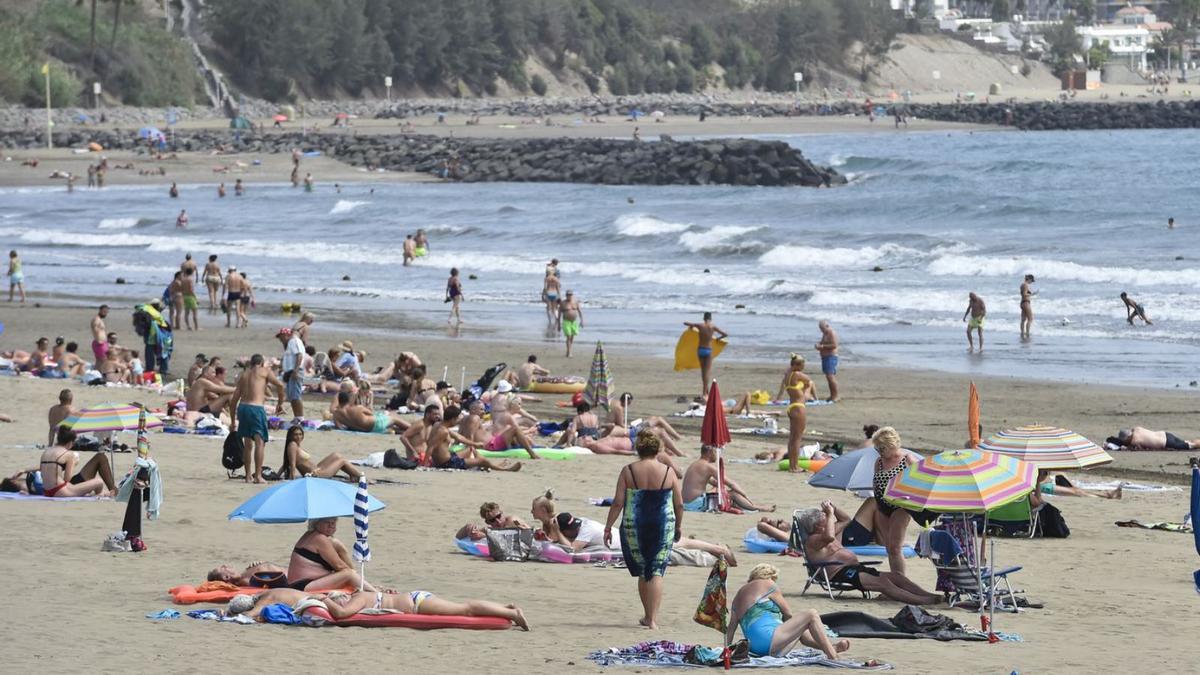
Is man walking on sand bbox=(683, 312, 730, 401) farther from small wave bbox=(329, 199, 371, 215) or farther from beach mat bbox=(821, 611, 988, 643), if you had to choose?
small wave bbox=(329, 199, 371, 215)

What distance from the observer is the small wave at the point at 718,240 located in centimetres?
4253

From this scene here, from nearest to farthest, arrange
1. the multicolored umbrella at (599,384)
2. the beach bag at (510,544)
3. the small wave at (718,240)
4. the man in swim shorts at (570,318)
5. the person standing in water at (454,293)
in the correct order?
the beach bag at (510,544) → the multicolored umbrella at (599,384) → the man in swim shorts at (570,318) → the person standing in water at (454,293) → the small wave at (718,240)

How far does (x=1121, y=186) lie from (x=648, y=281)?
99.8 feet

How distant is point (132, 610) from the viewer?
955 centimetres

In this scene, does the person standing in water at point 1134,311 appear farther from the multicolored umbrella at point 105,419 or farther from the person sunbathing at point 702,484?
the multicolored umbrella at point 105,419

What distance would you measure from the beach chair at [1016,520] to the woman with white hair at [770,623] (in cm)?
438

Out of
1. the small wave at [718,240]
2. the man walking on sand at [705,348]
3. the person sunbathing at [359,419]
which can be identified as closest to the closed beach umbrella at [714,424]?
the person sunbathing at [359,419]

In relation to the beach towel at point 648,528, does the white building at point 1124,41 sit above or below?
above

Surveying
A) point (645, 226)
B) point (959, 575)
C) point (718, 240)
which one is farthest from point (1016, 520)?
point (645, 226)

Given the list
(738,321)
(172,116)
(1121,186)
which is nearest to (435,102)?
(172,116)

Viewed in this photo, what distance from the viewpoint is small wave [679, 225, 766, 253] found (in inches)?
1674

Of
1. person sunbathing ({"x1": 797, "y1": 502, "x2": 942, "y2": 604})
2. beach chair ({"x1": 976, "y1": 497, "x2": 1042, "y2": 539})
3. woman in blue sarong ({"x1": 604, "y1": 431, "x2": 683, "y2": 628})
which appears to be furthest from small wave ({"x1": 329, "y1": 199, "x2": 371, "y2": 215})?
woman in blue sarong ({"x1": 604, "y1": 431, "x2": 683, "y2": 628})

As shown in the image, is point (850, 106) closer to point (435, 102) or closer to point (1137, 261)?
point (435, 102)

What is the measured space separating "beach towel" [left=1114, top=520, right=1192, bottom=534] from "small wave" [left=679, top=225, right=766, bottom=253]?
28889 mm
